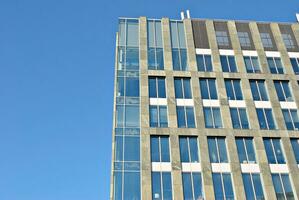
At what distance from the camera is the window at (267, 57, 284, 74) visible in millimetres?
44031

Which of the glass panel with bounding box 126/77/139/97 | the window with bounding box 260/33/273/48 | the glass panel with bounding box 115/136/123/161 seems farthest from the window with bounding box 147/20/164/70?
the window with bounding box 260/33/273/48

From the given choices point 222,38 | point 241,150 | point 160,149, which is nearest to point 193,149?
point 160,149

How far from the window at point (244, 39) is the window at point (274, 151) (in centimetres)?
1326

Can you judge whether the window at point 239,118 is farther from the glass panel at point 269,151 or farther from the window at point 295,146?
the window at point 295,146

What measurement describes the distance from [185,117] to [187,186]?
7.65m

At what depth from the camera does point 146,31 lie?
45.8 m

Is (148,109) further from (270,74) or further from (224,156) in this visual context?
(270,74)

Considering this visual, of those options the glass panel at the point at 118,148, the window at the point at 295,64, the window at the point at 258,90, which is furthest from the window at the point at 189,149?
the window at the point at 295,64

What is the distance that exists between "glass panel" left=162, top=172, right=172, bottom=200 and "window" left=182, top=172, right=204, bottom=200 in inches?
53.6

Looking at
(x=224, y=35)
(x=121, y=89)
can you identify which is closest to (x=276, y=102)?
(x=224, y=35)

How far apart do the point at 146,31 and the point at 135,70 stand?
20.9 ft

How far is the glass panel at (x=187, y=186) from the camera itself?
33.6 meters

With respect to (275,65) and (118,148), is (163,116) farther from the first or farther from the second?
(275,65)

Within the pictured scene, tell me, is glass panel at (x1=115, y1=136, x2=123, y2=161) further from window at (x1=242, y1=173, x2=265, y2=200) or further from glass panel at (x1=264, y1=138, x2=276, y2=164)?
glass panel at (x1=264, y1=138, x2=276, y2=164)
